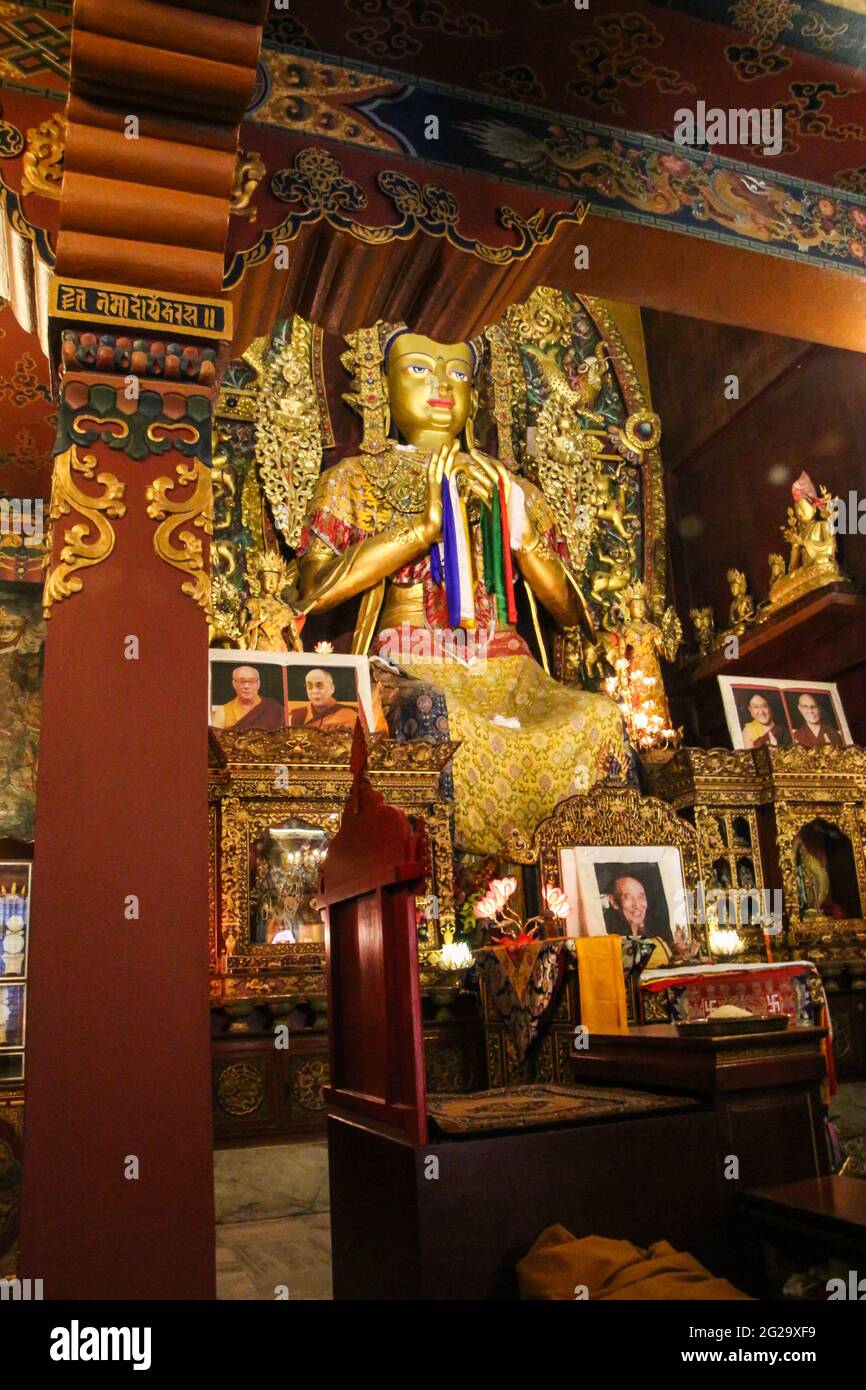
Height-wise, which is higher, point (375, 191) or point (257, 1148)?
point (375, 191)

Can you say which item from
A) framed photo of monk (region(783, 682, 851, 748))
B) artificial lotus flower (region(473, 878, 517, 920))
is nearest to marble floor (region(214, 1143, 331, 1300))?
artificial lotus flower (region(473, 878, 517, 920))

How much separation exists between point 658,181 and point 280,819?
3714 mm

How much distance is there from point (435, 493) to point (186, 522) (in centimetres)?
581

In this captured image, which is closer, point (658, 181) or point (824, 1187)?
point (824, 1187)

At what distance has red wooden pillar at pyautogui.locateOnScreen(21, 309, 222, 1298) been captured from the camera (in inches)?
91.8

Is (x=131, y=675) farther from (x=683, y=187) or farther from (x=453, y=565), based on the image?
(x=453, y=565)

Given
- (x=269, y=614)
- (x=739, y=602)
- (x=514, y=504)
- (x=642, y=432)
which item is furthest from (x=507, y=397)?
(x=269, y=614)

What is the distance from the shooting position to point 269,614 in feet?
24.9

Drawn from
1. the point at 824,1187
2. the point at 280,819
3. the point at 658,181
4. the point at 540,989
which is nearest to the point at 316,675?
the point at 280,819

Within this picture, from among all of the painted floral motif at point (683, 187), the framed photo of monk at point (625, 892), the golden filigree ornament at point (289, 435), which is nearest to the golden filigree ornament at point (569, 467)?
the golden filigree ornament at point (289, 435)
